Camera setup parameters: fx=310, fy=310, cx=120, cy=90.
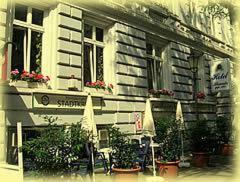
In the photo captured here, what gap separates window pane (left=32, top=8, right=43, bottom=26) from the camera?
36.9ft

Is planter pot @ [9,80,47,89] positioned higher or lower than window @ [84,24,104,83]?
lower

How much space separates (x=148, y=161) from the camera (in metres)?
11.9

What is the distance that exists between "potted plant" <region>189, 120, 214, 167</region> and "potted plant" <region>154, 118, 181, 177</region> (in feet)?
6.04

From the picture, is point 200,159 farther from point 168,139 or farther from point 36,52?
point 36,52

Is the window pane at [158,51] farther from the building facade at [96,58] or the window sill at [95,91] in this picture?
the window sill at [95,91]

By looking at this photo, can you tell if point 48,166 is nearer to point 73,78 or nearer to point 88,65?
point 73,78

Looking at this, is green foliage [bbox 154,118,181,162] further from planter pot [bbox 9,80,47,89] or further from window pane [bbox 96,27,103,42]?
window pane [bbox 96,27,103,42]

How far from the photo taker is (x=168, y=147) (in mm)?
10258

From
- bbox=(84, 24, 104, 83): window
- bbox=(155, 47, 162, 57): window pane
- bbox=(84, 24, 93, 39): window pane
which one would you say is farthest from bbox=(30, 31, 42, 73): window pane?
bbox=(155, 47, 162, 57): window pane

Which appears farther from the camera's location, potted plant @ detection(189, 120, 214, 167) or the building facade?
potted plant @ detection(189, 120, 214, 167)

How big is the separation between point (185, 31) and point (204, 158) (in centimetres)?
936

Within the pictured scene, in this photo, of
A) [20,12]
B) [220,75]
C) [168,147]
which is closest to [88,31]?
[20,12]

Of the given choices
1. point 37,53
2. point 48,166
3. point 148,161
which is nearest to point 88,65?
point 37,53

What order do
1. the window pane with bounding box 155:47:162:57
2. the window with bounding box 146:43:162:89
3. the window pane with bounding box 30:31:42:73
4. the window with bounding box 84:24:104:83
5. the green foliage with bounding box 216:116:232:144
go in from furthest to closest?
the window pane with bounding box 155:47:162:57, the green foliage with bounding box 216:116:232:144, the window with bounding box 146:43:162:89, the window with bounding box 84:24:104:83, the window pane with bounding box 30:31:42:73
